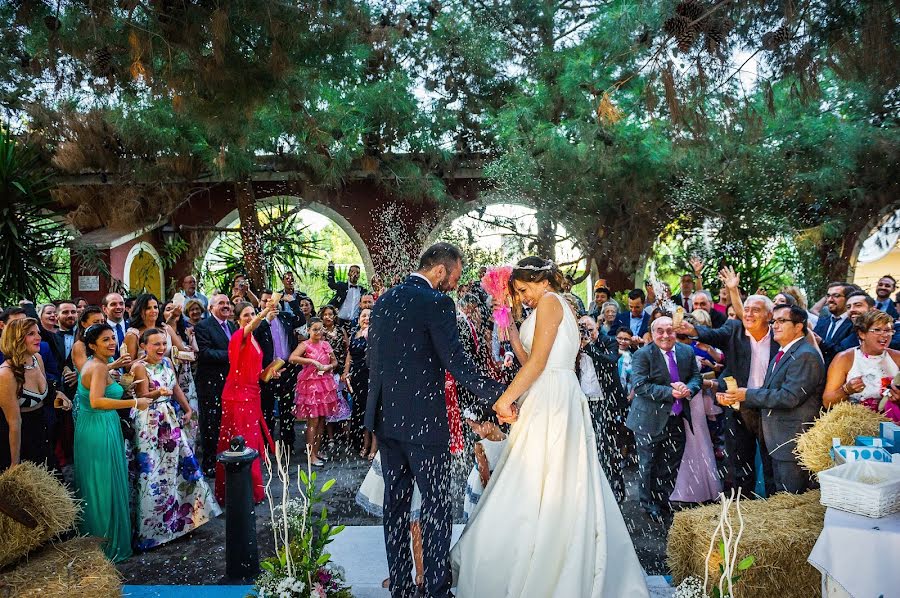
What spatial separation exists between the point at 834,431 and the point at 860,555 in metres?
0.98

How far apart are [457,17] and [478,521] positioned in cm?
1009

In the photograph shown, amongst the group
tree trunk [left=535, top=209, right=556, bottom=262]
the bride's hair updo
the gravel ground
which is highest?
tree trunk [left=535, top=209, right=556, bottom=262]

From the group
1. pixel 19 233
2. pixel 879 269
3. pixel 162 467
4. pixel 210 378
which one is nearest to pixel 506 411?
pixel 162 467

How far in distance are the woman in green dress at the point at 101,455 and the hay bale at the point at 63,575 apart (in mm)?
1080

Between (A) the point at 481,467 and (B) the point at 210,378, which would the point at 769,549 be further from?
(B) the point at 210,378

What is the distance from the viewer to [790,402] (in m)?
4.43

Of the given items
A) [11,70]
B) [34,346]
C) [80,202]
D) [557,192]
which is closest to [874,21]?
[34,346]

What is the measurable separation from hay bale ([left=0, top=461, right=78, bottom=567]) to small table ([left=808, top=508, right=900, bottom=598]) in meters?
3.44

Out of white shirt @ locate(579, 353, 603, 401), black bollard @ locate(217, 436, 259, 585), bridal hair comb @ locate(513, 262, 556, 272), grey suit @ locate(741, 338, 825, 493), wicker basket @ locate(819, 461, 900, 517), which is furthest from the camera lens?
white shirt @ locate(579, 353, 603, 401)

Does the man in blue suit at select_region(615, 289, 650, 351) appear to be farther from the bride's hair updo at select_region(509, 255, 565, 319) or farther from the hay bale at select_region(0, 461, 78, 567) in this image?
the hay bale at select_region(0, 461, 78, 567)

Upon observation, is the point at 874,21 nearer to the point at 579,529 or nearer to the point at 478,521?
the point at 579,529

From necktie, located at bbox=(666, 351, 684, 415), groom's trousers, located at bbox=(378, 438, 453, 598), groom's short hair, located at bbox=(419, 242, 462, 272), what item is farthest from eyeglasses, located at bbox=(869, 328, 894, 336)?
groom's trousers, located at bbox=(378, 438, 453, 598)

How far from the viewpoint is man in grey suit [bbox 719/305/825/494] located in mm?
4426

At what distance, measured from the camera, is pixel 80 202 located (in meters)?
13.4
